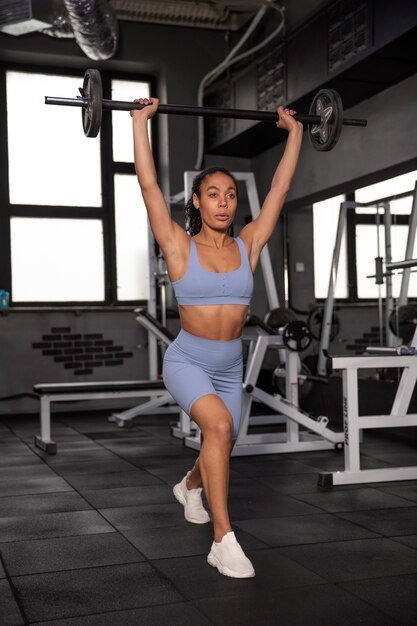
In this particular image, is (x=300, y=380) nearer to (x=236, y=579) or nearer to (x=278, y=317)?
(x=278, y=317)

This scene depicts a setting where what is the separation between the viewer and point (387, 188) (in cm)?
521

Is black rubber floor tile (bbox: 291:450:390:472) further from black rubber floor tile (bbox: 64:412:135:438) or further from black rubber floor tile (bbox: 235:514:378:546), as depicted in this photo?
black rubber floor tile (bbox: 64:412:135:438)

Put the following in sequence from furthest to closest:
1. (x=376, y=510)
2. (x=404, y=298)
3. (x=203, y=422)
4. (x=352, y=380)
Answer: (x=404, y=298) < (x=352, y=380) < (x=376, y=510) < (x=203, y=422)

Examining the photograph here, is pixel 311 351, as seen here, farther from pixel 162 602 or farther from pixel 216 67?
pixel 162 602

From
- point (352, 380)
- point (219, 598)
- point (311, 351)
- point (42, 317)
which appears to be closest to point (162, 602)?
point (219, 598)

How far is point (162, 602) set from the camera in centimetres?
204

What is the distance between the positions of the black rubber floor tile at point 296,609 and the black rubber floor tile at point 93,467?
2108 millimetres

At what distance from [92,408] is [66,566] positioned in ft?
15.3

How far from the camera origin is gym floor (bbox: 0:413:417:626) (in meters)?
1.98

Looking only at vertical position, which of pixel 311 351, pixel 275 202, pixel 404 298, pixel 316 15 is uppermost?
pixel 316 15

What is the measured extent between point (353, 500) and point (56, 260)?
175 inches

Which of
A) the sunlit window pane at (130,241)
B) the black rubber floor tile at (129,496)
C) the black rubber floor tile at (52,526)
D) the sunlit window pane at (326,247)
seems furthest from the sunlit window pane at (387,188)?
the black rubber floor tile at (52,526)

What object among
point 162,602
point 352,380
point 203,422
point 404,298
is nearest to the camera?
point 162,602

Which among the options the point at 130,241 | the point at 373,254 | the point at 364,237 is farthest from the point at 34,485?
the point at 130,241
